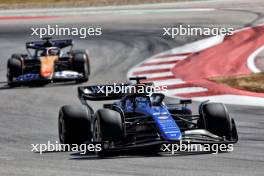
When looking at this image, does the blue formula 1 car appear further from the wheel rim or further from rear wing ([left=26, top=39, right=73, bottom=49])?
rear wing ([left=26, top=39, right=73, bottom=49])

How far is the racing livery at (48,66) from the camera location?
20.1 metres

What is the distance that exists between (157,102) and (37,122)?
3.25 m

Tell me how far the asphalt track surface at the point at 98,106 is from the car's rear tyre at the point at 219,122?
0.91 feet

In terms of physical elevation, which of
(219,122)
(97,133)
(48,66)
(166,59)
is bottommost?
(166,59)

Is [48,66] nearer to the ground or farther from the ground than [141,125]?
nearer to the ground

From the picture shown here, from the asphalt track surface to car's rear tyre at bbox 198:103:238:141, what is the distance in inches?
10.9

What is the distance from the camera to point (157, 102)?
12.7 meters

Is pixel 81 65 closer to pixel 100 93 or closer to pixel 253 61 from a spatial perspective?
pixel 253 61

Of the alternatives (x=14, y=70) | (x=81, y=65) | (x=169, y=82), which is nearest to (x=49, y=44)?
(x=81, y=65)

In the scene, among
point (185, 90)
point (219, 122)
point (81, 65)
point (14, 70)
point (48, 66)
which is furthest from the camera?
point (81, 65)

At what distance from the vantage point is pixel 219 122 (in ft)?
39.6

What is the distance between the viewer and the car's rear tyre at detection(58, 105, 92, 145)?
40.8 ft

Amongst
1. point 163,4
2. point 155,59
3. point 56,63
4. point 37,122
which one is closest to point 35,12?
point 163,4

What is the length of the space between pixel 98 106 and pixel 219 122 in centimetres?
515
